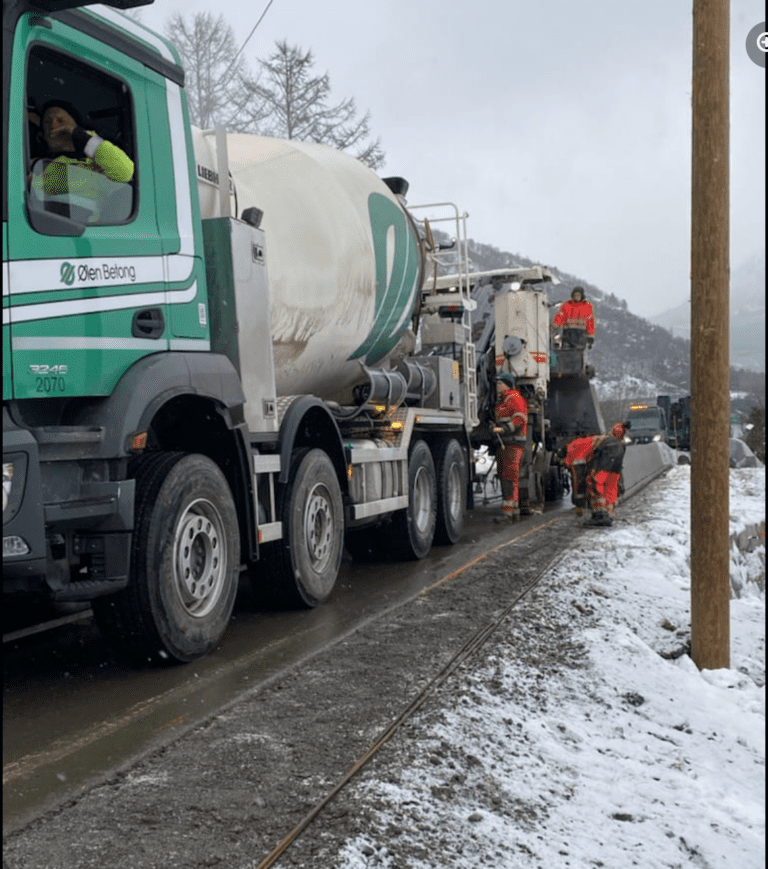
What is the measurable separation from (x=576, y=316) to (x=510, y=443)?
374 cm

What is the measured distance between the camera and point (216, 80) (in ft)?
74.1

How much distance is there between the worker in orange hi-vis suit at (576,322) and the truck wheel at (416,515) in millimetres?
6284

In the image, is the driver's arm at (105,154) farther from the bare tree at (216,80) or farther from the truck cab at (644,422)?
the truck cab at (644,422)

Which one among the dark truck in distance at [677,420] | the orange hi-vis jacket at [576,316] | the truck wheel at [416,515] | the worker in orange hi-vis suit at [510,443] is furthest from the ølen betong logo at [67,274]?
the dark truck in distance at [677,420]

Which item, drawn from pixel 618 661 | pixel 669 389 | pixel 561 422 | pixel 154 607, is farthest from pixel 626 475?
pixel 669 389

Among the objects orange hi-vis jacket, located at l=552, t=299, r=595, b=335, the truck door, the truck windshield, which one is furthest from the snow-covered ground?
the truck windshield

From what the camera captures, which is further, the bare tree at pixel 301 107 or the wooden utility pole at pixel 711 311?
the bare tree at pixel 301 107

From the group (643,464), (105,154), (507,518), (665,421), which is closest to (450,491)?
(507,518)

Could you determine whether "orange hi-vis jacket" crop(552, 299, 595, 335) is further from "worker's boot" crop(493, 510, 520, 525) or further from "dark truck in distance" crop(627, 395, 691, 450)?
"dark truck in distance" crop(627, 395, 691, 450)

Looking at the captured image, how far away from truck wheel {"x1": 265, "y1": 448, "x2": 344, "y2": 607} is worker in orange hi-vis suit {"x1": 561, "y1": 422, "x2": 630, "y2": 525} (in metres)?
5.33

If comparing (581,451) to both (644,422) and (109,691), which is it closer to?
(109,691)

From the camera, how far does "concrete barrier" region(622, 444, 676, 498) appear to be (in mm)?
17200

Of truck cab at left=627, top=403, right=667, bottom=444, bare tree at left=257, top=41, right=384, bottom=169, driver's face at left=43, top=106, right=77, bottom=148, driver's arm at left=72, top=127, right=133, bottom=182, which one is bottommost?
truck cab at left=627, top=403, right=667, bottom=444

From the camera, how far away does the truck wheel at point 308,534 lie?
6359mm
